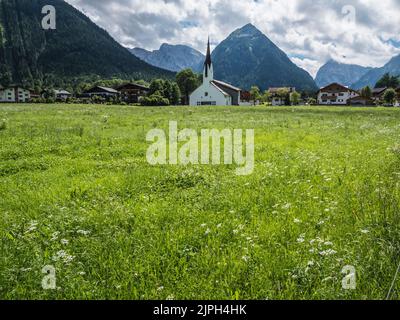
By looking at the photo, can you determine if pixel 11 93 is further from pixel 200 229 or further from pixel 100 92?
pixel 200 229

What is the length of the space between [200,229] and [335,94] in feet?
537

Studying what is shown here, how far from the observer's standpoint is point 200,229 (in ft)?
19.0

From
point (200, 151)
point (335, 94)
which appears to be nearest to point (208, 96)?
point (335, 94)

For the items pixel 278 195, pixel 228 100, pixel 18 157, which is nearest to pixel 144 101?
pixel 228 100

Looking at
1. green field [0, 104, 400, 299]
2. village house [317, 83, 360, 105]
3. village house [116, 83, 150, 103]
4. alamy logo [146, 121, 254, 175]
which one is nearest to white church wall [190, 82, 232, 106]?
village house [116, 83, 150, 103]

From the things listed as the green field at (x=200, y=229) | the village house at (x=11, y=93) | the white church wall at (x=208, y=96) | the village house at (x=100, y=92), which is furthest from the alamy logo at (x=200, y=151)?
the village house at (x=11, y=93)

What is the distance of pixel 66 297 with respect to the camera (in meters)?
4.12

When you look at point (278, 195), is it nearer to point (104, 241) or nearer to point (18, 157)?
point (104, 241)

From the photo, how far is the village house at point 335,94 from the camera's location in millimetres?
150750

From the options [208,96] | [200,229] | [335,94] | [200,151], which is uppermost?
[335,94]

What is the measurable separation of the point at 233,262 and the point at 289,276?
0.80 metres

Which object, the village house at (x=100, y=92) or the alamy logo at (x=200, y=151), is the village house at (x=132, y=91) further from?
the alamy logo at (x=200, y=151)

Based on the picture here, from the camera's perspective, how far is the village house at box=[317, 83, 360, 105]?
15075 cm

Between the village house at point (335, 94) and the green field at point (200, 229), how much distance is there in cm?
15415
